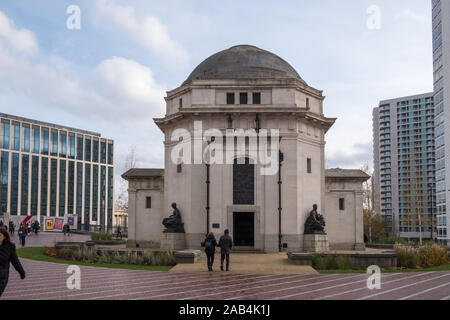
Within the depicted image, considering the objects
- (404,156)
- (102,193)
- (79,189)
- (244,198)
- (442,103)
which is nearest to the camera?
(244,198)

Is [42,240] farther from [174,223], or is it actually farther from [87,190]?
[87,190]

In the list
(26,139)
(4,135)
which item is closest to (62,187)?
(26,139)

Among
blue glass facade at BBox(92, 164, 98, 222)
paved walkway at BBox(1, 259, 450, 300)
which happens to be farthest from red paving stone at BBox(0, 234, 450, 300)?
blue glass facade at BBox(92, 164, 98, 222)

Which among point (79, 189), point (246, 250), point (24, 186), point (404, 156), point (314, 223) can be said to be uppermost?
point (404, 156)

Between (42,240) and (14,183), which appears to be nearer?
(42,240)

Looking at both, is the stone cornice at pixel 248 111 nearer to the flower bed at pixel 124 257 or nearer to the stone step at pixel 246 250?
the stone step at pixel 246 250

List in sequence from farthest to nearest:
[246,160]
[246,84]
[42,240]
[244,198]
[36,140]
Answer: [36,140], [42,240], [246,84], [246,160], [244,198]

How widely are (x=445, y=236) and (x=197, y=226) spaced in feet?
207

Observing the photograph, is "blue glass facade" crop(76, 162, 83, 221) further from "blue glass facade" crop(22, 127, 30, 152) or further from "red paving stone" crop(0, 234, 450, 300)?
"red paving stone" crop(0, 234, 450, 300)

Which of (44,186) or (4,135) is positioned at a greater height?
(4,135)

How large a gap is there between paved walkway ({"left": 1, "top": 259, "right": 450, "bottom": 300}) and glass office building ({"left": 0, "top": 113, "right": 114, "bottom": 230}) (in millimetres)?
89196

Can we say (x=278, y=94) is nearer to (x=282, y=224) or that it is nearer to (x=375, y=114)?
(x=282, y=224)

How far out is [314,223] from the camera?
3297cm

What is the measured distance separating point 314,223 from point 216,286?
1738 cm
